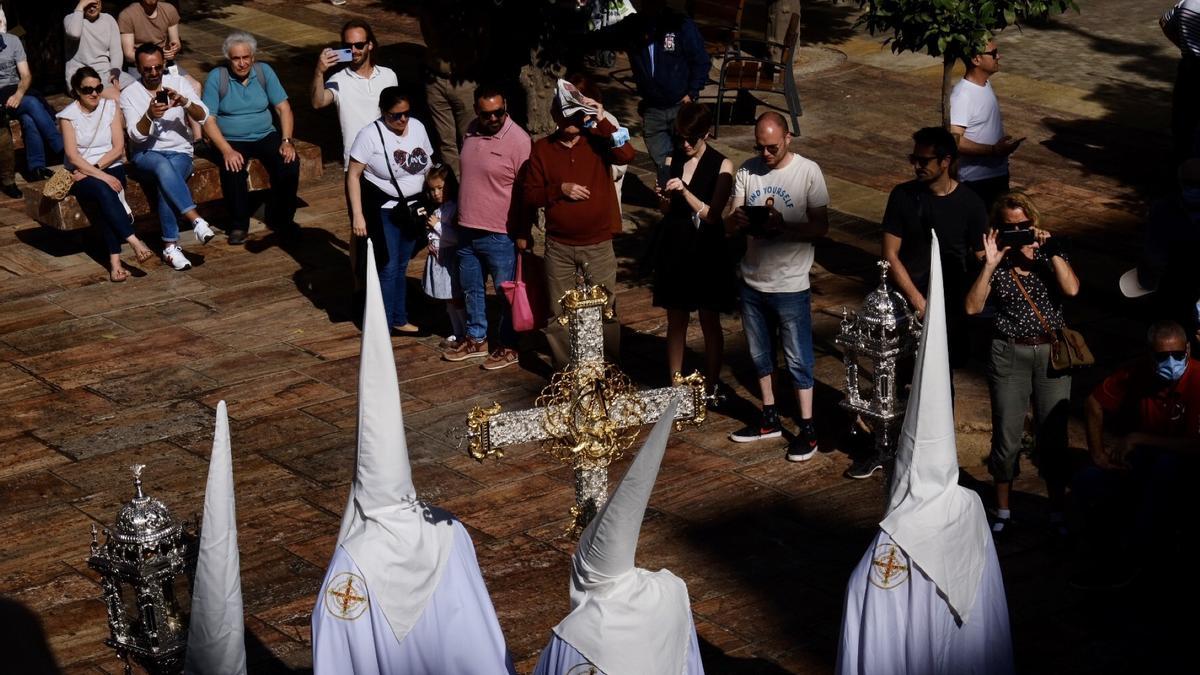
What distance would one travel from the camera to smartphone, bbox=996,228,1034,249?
7.98 meters

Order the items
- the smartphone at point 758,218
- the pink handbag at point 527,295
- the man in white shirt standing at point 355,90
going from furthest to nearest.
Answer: the man in white shirt standing at point 355,90 → the pink handbag at point 527,295 → the smartphone at point 758,218

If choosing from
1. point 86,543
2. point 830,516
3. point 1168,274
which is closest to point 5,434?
point 86,543

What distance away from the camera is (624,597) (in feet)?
16.7

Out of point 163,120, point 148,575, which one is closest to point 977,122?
point 163,120

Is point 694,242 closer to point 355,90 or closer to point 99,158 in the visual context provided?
point 355,90

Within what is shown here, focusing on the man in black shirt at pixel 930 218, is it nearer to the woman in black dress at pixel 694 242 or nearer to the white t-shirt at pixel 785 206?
the white t-shirt at pixel 785 206

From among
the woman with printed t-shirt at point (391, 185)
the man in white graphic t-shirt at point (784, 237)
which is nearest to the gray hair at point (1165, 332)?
the man in white graphic t-shirt at point (784, 237)

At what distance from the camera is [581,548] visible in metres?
5.09

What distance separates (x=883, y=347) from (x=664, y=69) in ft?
16.3

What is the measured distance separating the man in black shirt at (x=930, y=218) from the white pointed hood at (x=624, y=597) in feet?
13.9

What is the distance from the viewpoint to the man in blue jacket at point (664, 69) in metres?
13.3

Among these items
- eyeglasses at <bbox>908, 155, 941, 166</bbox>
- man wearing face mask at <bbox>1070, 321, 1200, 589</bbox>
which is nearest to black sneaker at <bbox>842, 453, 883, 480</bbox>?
man wearing face mask at <bbox>1070, 321, 1200, 589</bbox>

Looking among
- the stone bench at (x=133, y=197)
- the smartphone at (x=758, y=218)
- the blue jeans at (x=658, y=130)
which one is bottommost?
the stone bench at (x=133, y=197)

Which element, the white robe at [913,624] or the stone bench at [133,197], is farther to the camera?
the stone bench at [133,197]
